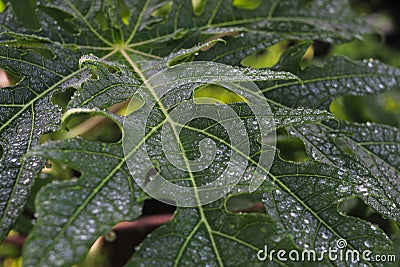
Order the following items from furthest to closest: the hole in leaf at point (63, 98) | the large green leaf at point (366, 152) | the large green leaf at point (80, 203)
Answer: the hole in leaf at point (63, 98) → the large green leaf at point (366, 152) → the large green leaf at point (80, 203)

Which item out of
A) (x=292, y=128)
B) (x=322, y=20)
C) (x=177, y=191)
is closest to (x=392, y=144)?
(x=292, y=128)

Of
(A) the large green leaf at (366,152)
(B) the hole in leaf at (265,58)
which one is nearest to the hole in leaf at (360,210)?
(A) the large green leaf at (366,152)

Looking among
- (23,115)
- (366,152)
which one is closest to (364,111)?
(366,152)

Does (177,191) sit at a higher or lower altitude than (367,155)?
lower

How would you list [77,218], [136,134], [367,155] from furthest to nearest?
[367,155]
[136,134]
[77,218]

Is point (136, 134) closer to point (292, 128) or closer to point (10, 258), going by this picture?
point (292, 128)

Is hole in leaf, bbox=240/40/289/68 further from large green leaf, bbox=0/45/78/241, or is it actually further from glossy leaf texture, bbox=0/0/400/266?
large green leaf, bbox=0/45/78/241

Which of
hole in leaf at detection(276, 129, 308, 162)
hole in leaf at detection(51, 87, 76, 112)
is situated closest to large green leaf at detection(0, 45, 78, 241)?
hole in leaf at detection(51, 87, 76, 112)

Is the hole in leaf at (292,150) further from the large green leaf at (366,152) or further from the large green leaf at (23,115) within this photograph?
the large green leaf at (23,115)
